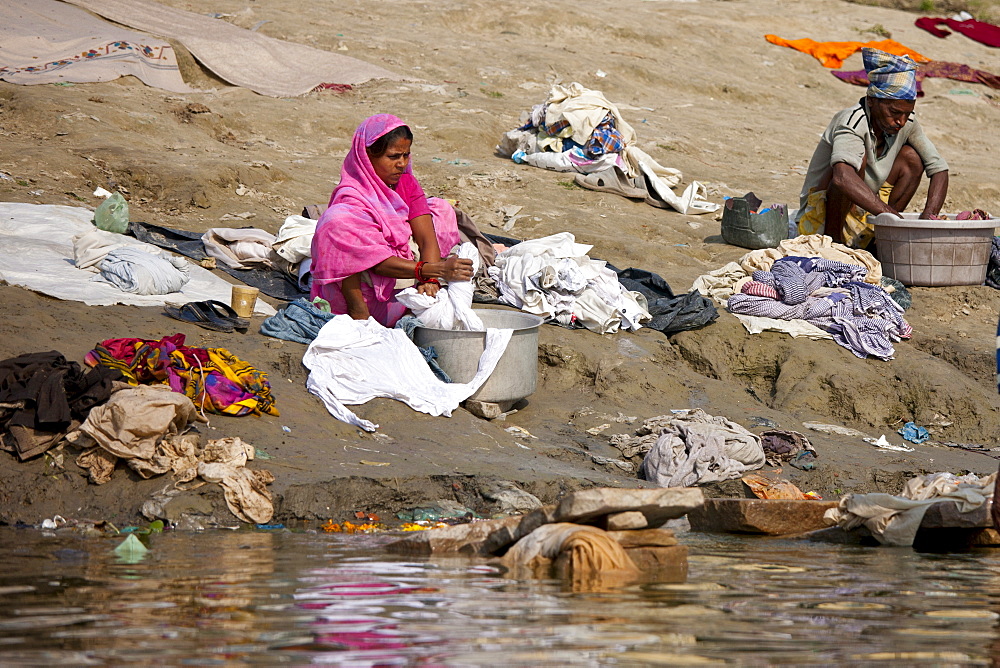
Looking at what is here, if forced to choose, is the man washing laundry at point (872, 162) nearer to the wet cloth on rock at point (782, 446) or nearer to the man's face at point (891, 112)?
the man's face at point (891, 112)

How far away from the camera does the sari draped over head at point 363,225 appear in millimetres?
6293

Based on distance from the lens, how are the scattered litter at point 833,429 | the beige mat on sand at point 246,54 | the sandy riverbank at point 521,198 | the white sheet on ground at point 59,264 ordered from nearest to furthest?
the sandy riverbank at point 521,198 → the white sheet on ground at point 59,264 → the scattered litter at point 833,429 → the beige mat on sand at point 246,54

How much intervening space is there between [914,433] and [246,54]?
9.13 metres

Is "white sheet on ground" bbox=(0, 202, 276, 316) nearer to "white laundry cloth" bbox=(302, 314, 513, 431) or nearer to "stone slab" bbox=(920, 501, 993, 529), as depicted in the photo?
"white laundry cloth" bbox=(302, 314, 513, 431)

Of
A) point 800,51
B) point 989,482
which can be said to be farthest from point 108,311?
point 800,51

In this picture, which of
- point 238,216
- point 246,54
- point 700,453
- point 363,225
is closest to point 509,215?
point 238,216

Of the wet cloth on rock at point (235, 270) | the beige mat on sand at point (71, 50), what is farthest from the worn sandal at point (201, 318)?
the beige mat on sand at point (71, 50)

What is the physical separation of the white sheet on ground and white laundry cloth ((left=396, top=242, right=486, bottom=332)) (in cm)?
115

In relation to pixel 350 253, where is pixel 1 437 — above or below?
below

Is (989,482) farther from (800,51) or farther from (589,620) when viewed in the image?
(800,51)

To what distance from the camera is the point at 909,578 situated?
384 centimetres

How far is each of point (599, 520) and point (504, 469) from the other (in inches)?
56.7

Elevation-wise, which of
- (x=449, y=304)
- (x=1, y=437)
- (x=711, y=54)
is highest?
(x=711, y=54)

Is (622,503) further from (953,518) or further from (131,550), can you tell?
(131,550)
